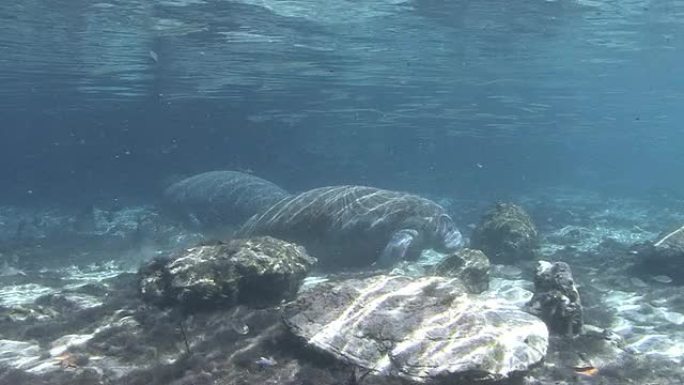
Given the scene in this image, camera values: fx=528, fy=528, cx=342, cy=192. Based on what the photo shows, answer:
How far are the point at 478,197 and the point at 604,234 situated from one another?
1539 centimetres

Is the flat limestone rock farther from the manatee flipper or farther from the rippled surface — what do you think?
the rippled surface

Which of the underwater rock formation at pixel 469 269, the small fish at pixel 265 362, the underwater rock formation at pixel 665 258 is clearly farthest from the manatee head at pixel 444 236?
the small fish at pixel 265 362

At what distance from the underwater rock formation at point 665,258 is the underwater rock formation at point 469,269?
14.6ft

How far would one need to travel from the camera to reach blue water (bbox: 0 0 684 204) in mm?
22406

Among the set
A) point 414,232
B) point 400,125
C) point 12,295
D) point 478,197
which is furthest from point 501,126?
point 12,295

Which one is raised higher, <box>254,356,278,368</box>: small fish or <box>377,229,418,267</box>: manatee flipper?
<box>254,356,278,368</box>: small fish

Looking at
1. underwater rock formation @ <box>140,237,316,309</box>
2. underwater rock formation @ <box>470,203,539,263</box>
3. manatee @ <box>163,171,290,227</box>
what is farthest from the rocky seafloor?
manatee @ <box>163,171,290,227</box>

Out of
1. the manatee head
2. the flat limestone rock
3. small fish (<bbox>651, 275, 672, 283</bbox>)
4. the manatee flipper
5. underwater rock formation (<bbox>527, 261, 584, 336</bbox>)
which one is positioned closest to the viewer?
the flat limestone rock

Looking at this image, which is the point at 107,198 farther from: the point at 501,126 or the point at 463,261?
the point at 501,126

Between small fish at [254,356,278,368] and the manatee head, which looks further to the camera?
the manatee head

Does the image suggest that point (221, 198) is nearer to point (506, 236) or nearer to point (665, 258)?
point (506, 236)

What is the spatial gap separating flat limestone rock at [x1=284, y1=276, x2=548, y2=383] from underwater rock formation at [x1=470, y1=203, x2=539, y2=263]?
5.93 m

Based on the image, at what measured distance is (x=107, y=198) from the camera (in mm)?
33969

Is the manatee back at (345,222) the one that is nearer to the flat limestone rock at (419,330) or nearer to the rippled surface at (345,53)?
the flat limestone rock at (419,330)
